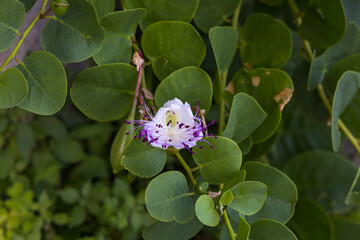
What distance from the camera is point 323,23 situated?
69cm

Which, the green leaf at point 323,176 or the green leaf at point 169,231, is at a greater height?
the green leaf at point 169,231

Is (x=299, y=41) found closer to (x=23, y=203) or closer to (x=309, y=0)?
(x=309, y=0)

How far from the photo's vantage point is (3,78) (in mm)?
502

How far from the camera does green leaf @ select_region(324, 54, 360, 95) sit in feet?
2.30

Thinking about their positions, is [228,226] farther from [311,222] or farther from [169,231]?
[311,222]

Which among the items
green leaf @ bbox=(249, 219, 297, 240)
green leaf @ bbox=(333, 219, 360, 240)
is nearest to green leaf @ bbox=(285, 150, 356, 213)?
green leaf @ bbox=(333, 219, 360, 240)

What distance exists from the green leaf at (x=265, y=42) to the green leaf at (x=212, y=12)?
0.04 metres

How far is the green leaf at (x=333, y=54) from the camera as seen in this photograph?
2.39 ft

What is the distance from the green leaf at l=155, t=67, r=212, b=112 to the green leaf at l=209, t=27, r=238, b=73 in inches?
3.0

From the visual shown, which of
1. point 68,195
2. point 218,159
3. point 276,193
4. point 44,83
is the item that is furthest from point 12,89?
point 68,195

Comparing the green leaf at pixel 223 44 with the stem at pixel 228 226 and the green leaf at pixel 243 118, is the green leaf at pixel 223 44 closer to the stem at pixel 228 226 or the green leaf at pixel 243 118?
the green leaf at pixel 243 118

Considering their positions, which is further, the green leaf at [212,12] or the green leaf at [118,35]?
the green leaf at [212,12]

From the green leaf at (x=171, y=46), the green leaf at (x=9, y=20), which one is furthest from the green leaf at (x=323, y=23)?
the green leaf at (x=9, y=20)

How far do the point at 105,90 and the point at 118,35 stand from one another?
0.08m
